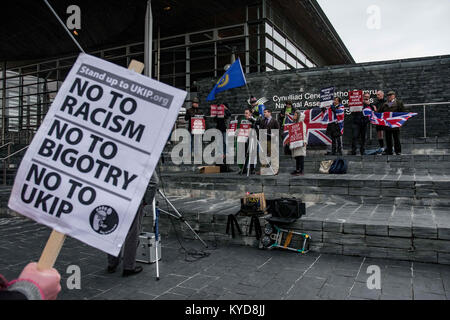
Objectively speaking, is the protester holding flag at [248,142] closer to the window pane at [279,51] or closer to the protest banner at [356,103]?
the protest banner at [356,103]

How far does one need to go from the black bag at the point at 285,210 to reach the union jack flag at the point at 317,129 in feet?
24.7

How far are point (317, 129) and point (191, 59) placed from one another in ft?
31.9

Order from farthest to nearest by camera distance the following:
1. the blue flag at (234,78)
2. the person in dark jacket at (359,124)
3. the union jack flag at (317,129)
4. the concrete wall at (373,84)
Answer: the concrete wall at (373,84) → the union jack flag at (317,129) → the person in dark jacket at (359,124) → the blue flag at (234,78)

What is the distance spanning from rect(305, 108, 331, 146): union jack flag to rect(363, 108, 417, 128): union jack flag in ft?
7.44

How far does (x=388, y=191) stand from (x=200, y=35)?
15302mm

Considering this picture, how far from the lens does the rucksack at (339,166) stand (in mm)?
8258

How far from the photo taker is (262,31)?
16281 millimetres

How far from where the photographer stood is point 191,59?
59.8 ft

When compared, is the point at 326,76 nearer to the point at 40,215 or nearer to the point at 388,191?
the point at 388,191

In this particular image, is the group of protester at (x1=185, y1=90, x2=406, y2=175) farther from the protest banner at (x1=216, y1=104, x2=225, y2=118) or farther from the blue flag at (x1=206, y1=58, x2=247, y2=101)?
the protest banner at (x1=216, y1=104, x2=225, y2=118)

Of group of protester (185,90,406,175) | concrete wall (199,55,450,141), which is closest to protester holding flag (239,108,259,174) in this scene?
group of protester (185,90,406,175)

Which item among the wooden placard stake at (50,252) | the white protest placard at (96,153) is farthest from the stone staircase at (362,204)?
the wooden placard stake at (50,252)

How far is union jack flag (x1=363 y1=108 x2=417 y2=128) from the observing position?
8.52 m
